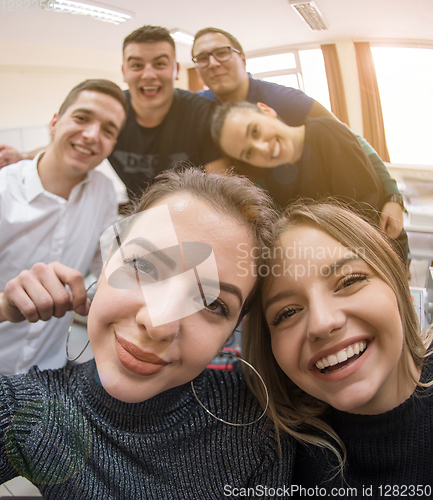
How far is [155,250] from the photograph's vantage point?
0.53 metres

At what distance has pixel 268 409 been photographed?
66 centimetres

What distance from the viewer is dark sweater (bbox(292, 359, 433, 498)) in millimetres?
635

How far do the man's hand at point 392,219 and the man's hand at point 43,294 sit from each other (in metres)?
0.51

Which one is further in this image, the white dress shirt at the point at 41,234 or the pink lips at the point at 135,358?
the white dress shirt at the point at 41,234

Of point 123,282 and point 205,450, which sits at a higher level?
point 123,282

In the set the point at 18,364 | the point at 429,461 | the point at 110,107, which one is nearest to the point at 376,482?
the point at 429,461

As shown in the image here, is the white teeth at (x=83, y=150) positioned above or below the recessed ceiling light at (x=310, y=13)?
below

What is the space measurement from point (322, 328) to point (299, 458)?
0.30 metres

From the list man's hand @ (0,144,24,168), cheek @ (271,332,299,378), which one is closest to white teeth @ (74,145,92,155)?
man's hand @ (0,144,24,168)

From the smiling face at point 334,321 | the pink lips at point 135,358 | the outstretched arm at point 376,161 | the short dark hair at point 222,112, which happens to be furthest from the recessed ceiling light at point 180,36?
the pink lips at point 135,358

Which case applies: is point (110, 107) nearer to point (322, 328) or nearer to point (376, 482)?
point (322, 328)

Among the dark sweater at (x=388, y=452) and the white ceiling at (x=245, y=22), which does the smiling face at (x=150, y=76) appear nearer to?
the white ceiling at (x=245, y=22)

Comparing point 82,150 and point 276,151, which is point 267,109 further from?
point 82,150

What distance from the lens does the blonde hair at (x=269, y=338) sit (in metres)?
0.60
